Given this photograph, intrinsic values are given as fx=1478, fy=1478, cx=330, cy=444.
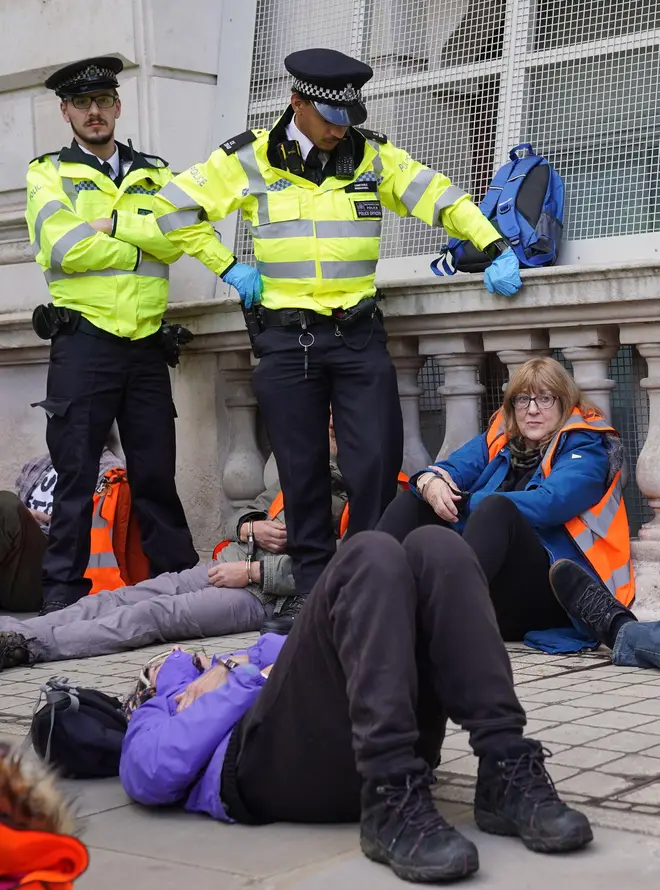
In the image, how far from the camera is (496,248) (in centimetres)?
596

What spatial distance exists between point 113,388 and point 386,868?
3.91 m

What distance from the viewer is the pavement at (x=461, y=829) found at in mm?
2771

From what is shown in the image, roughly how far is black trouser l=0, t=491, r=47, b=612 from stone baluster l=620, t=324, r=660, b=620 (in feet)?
8.66

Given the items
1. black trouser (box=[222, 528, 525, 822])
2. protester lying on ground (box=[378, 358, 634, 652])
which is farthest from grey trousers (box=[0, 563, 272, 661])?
black trouser (box=[222, 528, 525, 822])

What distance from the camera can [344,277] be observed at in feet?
19.3

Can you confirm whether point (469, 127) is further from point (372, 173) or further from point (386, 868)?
point (386, 868)

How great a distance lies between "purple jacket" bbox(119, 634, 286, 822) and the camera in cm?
310

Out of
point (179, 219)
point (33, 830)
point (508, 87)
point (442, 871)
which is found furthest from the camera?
point (508, 87)

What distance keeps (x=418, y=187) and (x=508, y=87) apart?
1139 millimetres

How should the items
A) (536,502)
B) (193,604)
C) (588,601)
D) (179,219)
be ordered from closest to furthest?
(588,601)
(536,502)
(193,604)
(179,219)

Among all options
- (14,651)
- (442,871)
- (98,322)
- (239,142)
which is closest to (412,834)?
(442,871)

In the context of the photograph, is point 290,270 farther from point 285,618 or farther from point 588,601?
point 588,601

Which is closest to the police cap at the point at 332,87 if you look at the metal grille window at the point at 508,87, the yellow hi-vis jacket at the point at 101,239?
the yellow hi-vis jacket at the point at 101,239

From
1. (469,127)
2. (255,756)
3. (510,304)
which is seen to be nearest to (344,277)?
(510,304)
